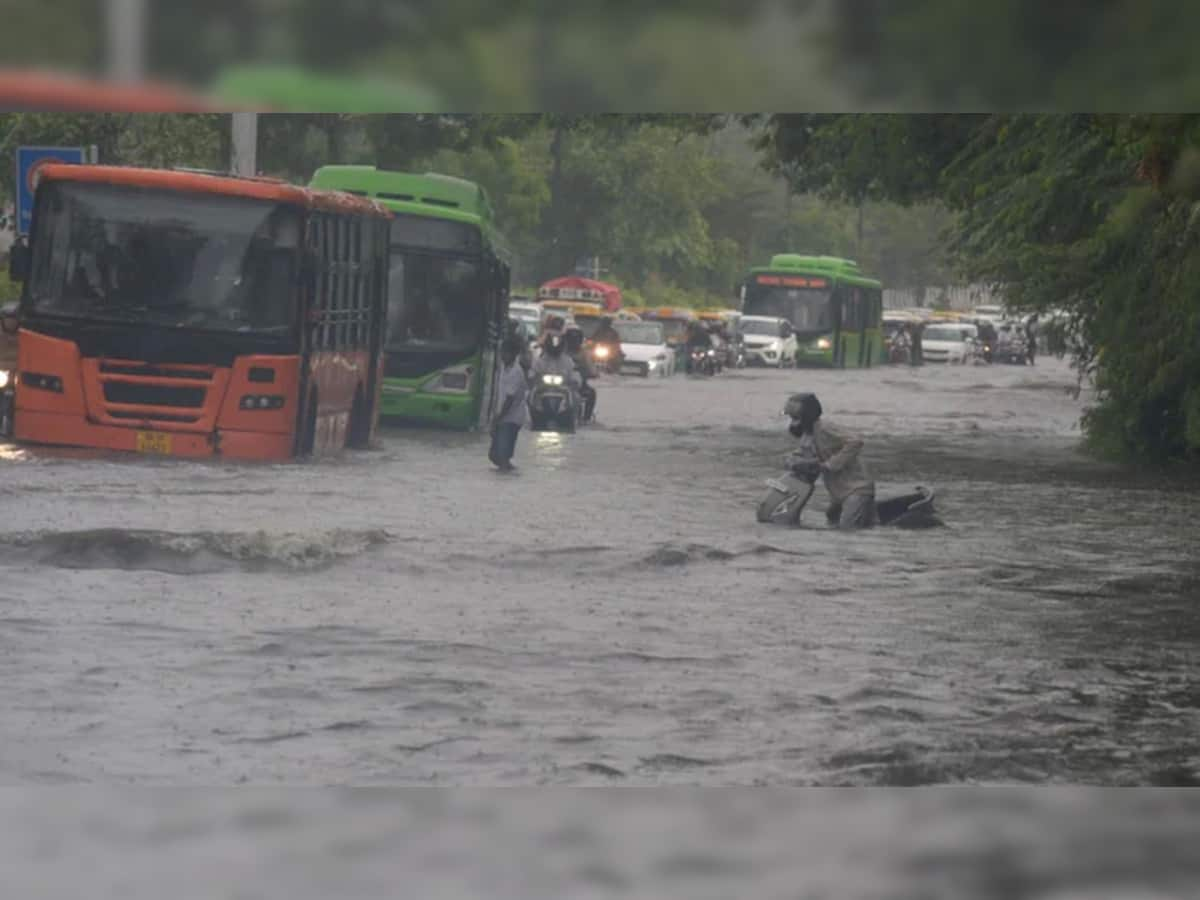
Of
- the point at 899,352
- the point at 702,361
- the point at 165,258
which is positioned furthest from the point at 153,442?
the point at 899,352

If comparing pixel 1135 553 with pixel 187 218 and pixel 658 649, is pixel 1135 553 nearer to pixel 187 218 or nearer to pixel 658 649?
pixel 658 649

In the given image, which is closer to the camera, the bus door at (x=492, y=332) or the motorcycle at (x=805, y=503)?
the motorcycle at (x=805, y=503)

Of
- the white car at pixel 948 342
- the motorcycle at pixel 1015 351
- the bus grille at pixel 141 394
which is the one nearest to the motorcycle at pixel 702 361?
the white car at pixel 948 342

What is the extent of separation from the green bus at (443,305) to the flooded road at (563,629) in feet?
0.68

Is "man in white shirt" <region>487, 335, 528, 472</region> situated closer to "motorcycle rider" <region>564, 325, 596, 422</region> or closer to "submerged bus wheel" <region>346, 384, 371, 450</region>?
"motorcycle rider" <region>564, 325, 596, 422</region>

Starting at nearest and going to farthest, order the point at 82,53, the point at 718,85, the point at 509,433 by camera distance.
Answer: the point at 82,53 < the point at 718,85 < the point at 509,433

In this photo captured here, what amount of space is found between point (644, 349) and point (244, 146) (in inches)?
78.1

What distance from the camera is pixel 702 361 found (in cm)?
1299

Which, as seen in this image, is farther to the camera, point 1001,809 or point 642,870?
point 1001,809

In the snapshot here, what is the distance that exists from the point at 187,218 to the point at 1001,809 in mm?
4291

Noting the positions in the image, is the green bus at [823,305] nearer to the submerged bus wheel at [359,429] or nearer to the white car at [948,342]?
the white car at [948,342]

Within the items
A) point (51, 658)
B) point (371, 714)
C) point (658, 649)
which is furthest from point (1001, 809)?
point (51, 658)

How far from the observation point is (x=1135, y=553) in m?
12.9

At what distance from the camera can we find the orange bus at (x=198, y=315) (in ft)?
41.7
